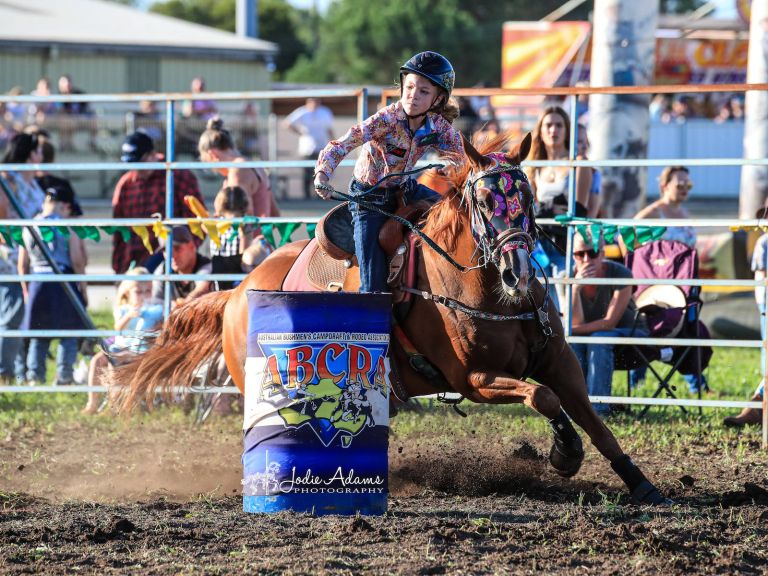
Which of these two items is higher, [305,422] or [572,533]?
[305,422]

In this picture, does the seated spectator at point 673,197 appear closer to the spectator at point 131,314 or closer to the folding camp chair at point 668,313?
the folding camp chair at point 668,313

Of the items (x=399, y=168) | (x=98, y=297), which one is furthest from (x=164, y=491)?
(x=98, y=297)

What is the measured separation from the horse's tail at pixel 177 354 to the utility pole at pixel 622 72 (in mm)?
4355

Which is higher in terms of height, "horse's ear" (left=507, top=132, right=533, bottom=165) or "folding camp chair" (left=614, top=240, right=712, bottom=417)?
"horse's ear" (left=507, top=132, right=533, bottom=165)

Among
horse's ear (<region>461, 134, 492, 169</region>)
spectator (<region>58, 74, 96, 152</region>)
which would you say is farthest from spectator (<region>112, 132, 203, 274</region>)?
spectator (<region>58, 74, 96, 152</region>)

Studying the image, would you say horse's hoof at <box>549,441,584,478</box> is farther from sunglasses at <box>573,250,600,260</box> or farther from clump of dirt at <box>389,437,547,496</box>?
sunglasses at <box>573,250,600,260</box>

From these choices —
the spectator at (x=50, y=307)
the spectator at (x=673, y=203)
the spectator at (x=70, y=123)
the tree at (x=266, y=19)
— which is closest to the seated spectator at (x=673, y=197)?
the spectator at (x=673, y=203)

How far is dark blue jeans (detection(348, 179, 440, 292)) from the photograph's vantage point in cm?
616

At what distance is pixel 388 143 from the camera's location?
240 inches

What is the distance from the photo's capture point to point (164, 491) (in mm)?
6723

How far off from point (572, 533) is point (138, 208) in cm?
594

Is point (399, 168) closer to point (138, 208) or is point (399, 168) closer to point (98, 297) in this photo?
point (138, 208)

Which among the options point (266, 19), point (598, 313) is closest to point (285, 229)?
point (598, 313)

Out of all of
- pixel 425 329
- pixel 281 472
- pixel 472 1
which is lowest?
pixel 281 472
